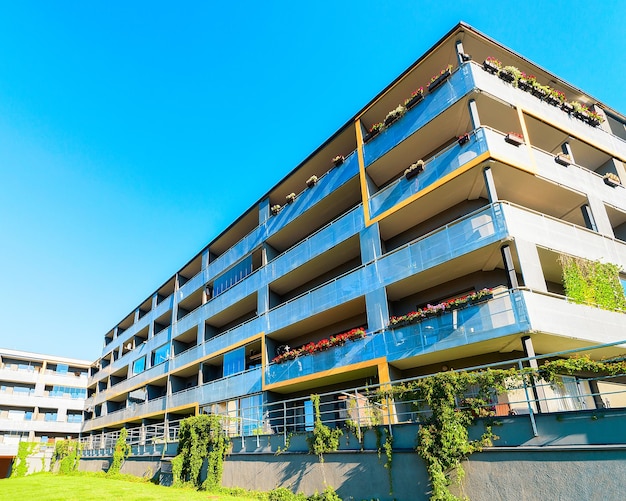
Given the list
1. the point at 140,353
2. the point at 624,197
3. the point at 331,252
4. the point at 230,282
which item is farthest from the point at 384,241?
the point at 140,353

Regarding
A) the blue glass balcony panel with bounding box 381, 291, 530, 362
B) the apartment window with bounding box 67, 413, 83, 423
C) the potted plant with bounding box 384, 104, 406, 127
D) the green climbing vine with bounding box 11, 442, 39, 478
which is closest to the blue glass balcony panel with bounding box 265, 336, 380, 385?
the blue glass balcony panel with bounding box 381, 291, 530, 362

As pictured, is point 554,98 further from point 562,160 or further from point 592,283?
point 592,283

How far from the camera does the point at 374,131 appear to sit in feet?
73.2

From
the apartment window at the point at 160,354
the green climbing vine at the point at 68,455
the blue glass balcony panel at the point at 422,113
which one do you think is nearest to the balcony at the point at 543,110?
the blue glass balcony panel at the point at 422,113

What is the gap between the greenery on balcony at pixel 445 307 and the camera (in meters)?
15.2

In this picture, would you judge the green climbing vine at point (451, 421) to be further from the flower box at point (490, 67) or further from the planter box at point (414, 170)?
the flower box at point (490, 67)

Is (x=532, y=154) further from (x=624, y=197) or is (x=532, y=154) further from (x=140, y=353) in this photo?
(x=140, y=353)

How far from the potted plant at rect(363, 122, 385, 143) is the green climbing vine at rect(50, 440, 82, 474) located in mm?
37173

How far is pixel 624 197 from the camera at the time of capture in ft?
67.5

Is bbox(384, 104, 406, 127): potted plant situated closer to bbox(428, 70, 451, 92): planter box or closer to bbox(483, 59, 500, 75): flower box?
bbox(428, 70, 451, 92): planter box

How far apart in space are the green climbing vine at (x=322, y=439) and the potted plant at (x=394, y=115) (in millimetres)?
14487

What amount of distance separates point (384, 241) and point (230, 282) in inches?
563

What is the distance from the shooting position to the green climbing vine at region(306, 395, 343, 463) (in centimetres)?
1335

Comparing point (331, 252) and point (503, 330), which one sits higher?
point (331, 252)
